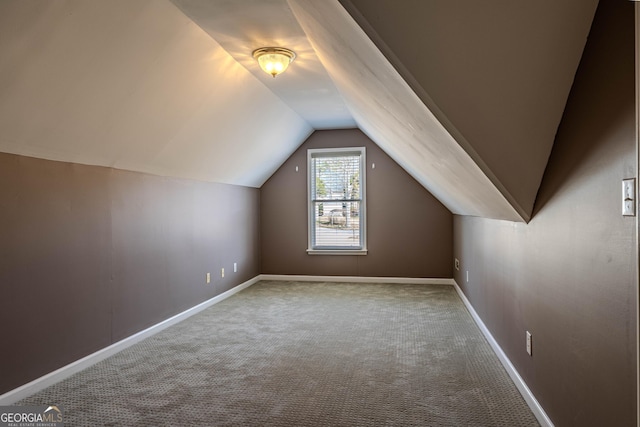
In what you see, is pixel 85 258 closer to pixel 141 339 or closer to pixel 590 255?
pixel 141 339

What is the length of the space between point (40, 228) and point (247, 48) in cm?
203

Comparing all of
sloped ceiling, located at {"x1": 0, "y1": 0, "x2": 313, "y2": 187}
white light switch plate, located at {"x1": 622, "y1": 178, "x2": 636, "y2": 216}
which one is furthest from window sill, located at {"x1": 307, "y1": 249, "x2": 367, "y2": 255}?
white light switch plate, located at {"x1": 622, "y1": 178, "x2": 636, "y2": 216}

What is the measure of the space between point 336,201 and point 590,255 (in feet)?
16.8

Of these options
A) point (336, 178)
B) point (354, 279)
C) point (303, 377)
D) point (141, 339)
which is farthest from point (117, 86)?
point (354, 279)

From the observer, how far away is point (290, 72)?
3.96 m

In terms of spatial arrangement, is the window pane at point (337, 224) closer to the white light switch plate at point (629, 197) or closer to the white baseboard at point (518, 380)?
the white baseboard at point (518, 380)

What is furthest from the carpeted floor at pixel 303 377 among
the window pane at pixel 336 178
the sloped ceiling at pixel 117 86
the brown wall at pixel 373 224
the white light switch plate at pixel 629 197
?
the window pane at pixel 336 178

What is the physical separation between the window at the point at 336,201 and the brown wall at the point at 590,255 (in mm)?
4127

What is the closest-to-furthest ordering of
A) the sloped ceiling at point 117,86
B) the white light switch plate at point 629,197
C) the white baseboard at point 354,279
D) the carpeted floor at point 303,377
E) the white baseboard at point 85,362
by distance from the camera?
the white light switch plate at point 629,197, the sloped ceiling at point 117,86, the carpeted floor at point 303,377, the white baseboard at point 85,362, the white baseboard at point 354,279

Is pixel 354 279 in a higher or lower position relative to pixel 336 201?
lower

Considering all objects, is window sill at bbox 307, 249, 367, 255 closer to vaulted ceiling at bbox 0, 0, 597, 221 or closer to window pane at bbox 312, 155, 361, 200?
window pane at bbox 312, 155, 361, 200

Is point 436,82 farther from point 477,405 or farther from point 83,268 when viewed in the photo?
point 83,268

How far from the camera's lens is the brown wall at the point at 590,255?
4.45 feet

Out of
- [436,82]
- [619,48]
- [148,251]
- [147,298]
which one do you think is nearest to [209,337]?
[147,298]
